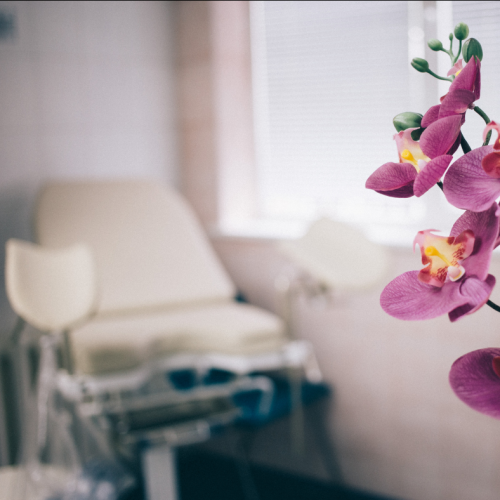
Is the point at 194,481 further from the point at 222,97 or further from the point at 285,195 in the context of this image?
the point at 222,97

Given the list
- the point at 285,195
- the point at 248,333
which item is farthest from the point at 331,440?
the point at 285,195

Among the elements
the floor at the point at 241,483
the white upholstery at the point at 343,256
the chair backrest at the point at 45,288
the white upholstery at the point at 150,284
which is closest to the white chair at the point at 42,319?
the chair backrest at the point at 45,288

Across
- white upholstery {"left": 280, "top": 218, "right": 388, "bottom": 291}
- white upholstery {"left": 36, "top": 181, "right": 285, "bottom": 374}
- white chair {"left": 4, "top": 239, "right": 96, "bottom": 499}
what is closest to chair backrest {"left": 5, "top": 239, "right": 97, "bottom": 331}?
white chair {"left": 4, "top": 239, "right": 96, "bottom": 499}

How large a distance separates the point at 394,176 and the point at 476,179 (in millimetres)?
44

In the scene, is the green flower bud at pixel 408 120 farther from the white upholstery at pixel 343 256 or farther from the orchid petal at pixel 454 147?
the white upholstery at pixel 343 256

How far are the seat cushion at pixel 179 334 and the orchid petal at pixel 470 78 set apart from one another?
2.46 ft

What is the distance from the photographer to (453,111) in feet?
0.95

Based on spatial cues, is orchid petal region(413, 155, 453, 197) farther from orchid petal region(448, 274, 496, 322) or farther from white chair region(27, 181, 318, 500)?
white chair region(27, 181, 318, 500)

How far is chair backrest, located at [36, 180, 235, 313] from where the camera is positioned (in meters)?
1.03

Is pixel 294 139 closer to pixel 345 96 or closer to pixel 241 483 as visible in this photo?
pixel 345 96

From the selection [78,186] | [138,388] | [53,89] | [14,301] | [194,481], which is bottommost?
[194,481]

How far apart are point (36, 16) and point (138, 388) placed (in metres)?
0.68

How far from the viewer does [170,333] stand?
3.63 feet

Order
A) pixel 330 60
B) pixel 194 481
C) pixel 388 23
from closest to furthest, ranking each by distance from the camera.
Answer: pixel 388 23 → pixel 330 60 → pixel 194 481
